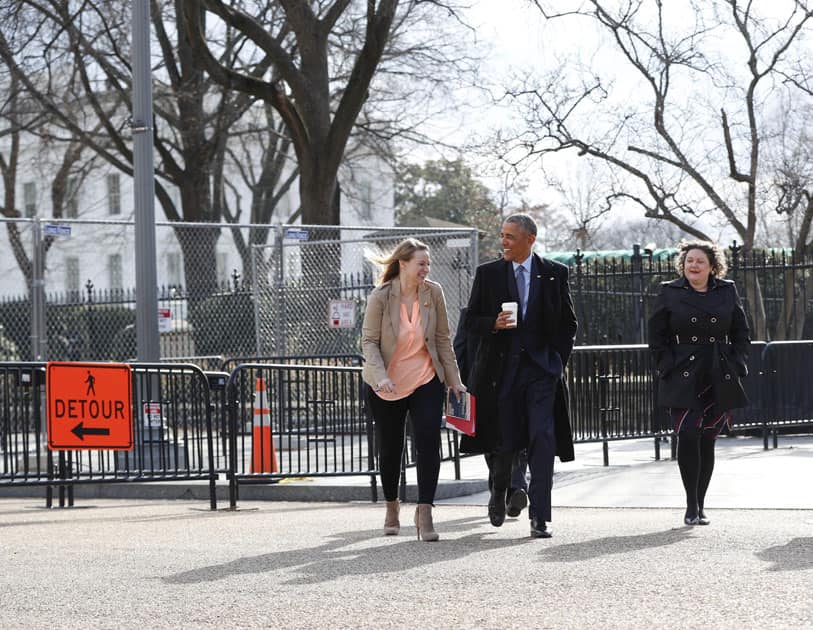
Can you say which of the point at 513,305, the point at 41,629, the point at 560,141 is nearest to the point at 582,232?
the point at 560,141

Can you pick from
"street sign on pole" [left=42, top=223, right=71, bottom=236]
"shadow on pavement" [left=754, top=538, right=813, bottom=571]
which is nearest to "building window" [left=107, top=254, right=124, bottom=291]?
"street sign on pole" [left=42, top=223, right=71, bottom=236]

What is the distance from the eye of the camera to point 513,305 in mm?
8250

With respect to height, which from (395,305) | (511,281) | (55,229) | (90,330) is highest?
(55,229)

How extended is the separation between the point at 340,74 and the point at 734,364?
23.0 metres

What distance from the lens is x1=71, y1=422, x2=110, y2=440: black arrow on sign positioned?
11047 millimetres

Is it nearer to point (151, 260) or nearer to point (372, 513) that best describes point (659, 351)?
point (372, 513)

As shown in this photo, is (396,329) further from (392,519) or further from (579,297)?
(579,297)

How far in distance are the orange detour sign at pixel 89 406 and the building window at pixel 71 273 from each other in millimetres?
46859

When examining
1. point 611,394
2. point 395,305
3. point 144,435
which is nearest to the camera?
point 395,305

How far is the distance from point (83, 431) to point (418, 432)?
11.7 ft

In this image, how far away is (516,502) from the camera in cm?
864

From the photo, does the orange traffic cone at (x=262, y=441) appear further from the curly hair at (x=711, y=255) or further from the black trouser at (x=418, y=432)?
the curly hair at (x=711, y=255)

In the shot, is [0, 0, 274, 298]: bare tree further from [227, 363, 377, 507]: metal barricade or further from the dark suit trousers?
the dark suit trousers

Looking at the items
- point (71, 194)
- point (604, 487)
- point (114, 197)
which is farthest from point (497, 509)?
point (114, 197)
